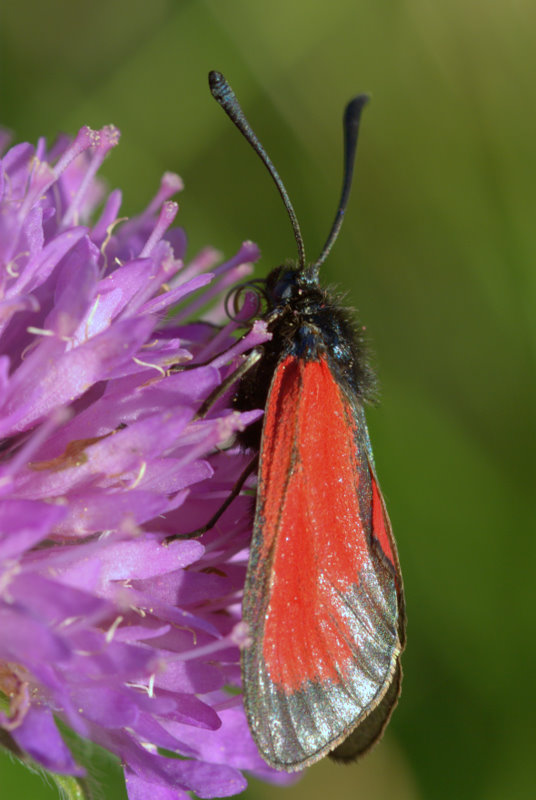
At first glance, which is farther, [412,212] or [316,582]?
[412,212]

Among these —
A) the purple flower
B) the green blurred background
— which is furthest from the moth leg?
the green blurred background

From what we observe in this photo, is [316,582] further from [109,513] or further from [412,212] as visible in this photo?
[412,212]

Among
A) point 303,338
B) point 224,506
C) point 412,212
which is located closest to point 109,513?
point 224,506

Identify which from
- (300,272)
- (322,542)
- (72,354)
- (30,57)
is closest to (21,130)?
(30,57)

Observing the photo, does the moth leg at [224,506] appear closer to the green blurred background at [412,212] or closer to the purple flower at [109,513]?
the purple flower at [109,513]

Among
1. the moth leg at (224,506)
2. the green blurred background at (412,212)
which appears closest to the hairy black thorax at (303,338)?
the moth leg at (224,506)

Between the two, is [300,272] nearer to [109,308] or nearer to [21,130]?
[109,308]
